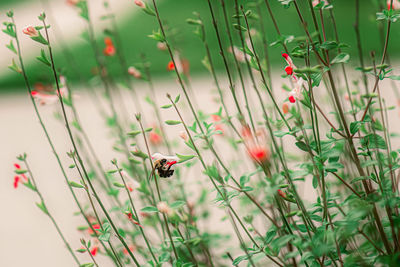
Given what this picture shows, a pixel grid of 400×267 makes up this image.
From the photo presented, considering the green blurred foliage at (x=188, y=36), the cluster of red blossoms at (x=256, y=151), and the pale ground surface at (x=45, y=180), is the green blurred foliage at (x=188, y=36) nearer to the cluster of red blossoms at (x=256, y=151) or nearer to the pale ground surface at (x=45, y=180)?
the pale ground surface at (x=45, y=180)

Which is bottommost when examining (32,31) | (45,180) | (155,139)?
(45,180)

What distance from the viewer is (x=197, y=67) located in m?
4.86

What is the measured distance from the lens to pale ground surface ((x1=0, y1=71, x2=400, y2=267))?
2678mm

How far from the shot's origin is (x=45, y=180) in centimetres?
341

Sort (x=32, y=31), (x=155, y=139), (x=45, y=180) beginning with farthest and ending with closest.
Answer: (x=45, y=180) → (x=155, y=139) → (x=32, y=31)

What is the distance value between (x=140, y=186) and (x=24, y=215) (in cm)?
224

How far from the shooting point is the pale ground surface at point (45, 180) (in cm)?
268

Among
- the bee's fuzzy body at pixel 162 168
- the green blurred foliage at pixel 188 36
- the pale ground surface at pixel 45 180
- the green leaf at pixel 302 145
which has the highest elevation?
the green leaf at pixel 302 145

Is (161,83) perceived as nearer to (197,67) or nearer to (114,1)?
(197,67)

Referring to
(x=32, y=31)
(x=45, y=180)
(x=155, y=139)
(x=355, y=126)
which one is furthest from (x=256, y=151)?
(x=45, y=180)

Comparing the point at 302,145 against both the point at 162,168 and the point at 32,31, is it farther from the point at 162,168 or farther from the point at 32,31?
the point at 32,31

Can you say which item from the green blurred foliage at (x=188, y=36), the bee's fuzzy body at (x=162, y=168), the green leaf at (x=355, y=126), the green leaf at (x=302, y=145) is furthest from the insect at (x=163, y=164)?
the green blurred foliage at (x=188, y=36)

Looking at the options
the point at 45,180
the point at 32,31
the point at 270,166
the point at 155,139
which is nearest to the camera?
the point at 32,31

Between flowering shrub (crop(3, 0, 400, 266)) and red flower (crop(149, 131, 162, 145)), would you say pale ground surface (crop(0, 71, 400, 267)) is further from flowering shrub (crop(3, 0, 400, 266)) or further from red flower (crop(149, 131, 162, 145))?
flowering shrub (crop(3, 0, 400, 266))
